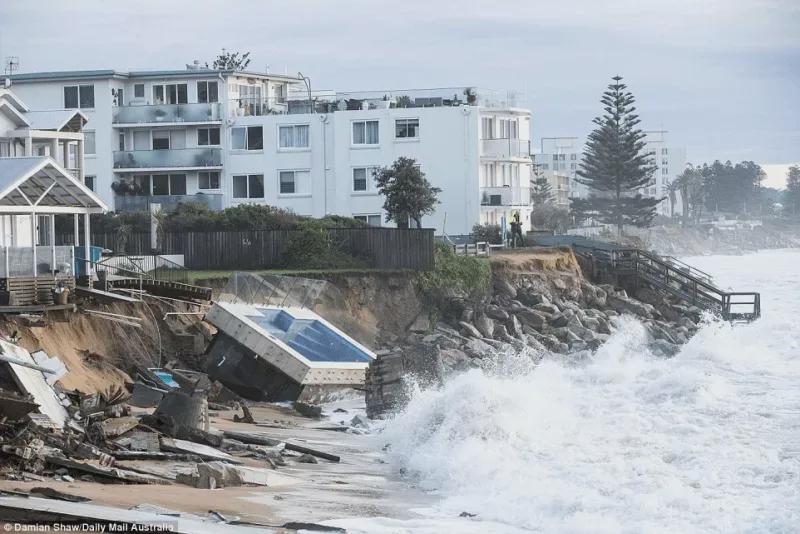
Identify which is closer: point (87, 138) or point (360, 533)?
point (360, 533)

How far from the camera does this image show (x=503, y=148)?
60.2 m

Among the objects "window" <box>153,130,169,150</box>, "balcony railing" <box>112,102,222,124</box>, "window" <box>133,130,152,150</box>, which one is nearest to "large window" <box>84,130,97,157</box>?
"balcony railing" <box>112,102,222,124</box>

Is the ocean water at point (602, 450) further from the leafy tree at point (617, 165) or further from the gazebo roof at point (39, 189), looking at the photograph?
the leafy tree at point (617, 165)

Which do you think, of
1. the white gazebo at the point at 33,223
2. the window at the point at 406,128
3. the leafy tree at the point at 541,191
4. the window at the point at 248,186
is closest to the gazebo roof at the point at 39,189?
the white gazebo at the point at 33,223

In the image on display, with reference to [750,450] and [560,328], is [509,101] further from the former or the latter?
[750,450]

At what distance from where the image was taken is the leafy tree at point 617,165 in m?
90.9

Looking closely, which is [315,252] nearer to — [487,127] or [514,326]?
[514,326]

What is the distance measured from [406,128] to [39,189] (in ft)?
91.9

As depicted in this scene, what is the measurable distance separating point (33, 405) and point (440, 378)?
14.0m

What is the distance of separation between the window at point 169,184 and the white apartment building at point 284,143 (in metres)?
0.04

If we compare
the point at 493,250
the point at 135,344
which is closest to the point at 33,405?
the point at 135,344

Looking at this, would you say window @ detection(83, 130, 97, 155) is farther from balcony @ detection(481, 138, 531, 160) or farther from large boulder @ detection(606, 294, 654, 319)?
large boulder @ detection(606, 294, 654, 319)

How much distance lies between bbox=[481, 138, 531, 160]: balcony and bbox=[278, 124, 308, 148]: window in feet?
24.5

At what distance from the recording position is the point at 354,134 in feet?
194
